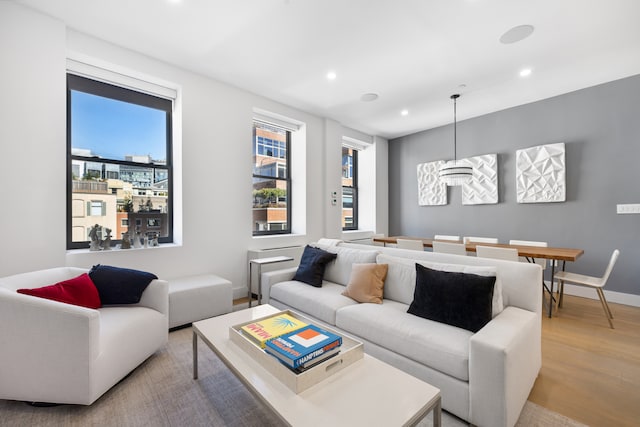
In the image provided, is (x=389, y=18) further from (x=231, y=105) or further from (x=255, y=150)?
(x=255, y=150)

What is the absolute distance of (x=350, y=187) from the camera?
20.2 feet

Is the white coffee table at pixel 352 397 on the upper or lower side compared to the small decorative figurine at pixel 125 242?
lower

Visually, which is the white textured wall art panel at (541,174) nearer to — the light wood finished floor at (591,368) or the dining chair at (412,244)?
the light wood finished floor at (591,368)

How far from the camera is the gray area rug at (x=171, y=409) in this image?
5.05 feet

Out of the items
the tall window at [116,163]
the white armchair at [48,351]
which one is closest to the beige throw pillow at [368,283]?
the white armchair at [48,351]

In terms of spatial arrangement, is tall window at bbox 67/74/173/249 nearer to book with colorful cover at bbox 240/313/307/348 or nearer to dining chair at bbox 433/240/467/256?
book with colorful cover at bbox 240/313/307/348

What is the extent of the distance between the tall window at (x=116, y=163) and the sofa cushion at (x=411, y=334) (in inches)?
104

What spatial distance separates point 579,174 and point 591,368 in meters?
2.90

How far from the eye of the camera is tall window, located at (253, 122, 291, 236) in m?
4.36

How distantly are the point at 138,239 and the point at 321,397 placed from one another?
9.37ft

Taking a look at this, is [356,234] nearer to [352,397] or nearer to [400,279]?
[400,279]

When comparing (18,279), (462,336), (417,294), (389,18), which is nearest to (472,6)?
(389,18)

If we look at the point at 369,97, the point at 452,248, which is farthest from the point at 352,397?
the point at 369,97

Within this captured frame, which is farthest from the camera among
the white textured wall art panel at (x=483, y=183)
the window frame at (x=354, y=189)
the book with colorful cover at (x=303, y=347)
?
the window frame at (x=354, y=189)
